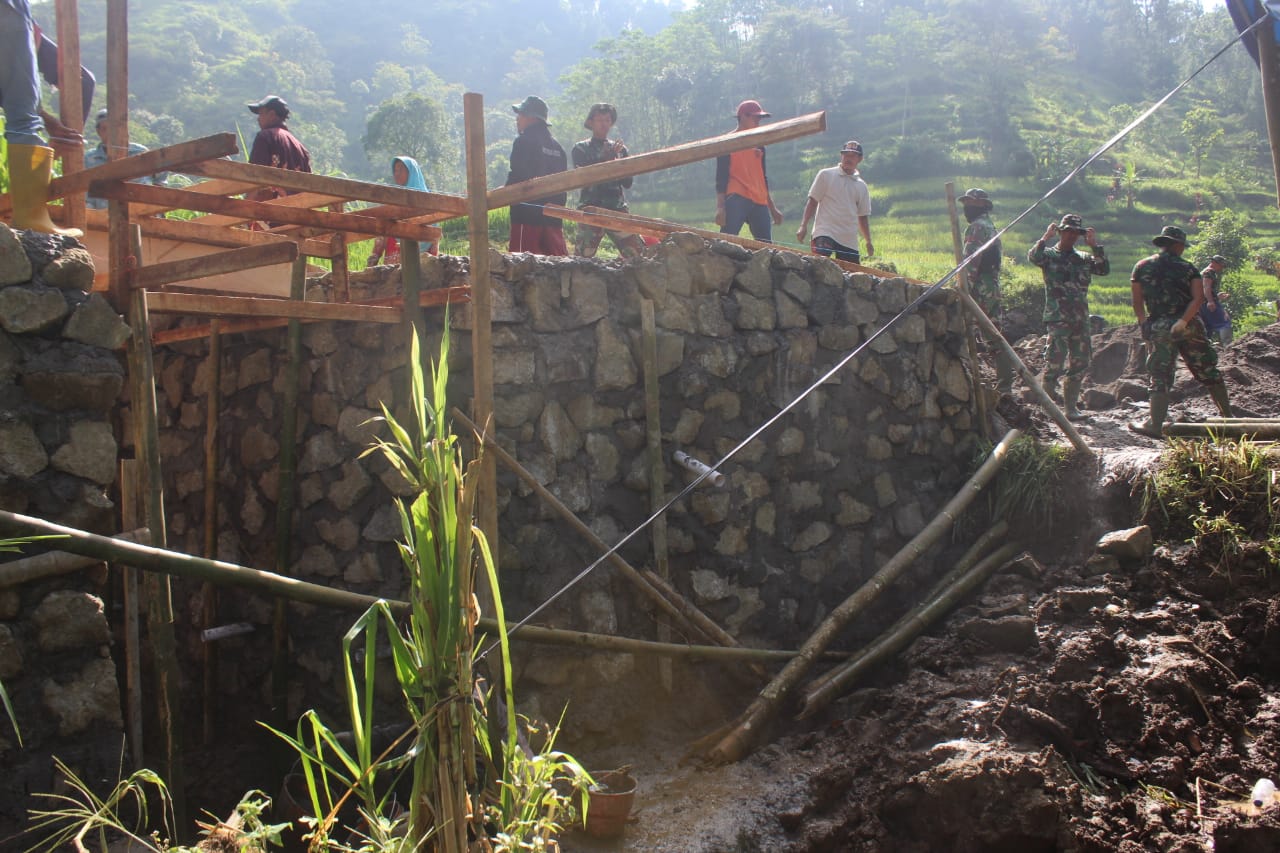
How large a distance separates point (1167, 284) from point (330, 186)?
19.7 feet

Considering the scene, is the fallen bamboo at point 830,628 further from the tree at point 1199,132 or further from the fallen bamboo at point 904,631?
the tree at point 1199,132

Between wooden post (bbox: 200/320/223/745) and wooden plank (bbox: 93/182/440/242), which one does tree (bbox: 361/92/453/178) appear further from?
wooden plank (bbox: 93/182/440/242)

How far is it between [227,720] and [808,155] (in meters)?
36.7

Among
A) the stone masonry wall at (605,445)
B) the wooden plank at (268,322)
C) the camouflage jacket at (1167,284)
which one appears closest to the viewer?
the wooden plank at (268,322)

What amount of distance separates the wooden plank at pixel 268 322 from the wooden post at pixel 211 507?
0.08m

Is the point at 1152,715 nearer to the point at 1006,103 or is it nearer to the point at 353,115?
the point at 1006,103

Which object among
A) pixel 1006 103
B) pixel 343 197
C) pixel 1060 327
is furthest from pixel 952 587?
pixel 1006 103

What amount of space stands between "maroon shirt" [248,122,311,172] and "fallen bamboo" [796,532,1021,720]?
171 inches

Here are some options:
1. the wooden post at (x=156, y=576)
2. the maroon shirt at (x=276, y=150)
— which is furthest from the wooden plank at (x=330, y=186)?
the maroon shirt at (x=276, y=150)

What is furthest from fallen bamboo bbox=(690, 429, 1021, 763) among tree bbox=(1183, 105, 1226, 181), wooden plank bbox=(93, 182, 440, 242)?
tree bbox=(1183, 105, 1226, 181)

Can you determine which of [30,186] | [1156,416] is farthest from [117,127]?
[1156,416]

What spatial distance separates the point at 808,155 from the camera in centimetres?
3888

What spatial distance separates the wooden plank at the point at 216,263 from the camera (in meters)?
3.80

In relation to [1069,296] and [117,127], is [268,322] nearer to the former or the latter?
[117,127]
